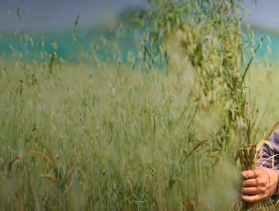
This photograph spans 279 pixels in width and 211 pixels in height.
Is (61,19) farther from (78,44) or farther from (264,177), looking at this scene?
(264,177)

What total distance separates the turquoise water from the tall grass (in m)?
0.03

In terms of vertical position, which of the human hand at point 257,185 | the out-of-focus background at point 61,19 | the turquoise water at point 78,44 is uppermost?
the out-of-focus background at point 61,19

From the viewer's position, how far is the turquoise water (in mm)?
1490

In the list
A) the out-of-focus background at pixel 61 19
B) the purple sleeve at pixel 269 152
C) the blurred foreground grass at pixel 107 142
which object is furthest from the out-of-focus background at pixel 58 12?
the purple sleeve at pixel 269 152

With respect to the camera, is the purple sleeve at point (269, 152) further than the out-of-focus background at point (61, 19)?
Yes

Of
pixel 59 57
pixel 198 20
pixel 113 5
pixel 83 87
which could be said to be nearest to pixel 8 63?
pixel 59 57

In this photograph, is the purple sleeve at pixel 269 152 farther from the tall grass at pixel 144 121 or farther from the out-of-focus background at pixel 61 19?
the out-of-focus background at pixel 61 19

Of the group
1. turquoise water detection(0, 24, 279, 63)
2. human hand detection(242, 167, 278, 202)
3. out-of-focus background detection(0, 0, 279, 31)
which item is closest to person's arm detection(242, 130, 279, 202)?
human hand detection(242, 167, 278, 202)

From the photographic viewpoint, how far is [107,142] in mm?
1576

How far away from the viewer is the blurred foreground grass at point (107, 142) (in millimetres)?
1470

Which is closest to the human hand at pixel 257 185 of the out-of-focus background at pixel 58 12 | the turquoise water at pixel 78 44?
the turquoise water at pixel 78 44

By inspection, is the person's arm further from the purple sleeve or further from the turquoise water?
the turquoise water

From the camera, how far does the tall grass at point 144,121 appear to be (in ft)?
4.85

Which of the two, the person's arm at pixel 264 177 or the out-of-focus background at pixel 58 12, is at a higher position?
the out-of-focus background at pixel 58 12
